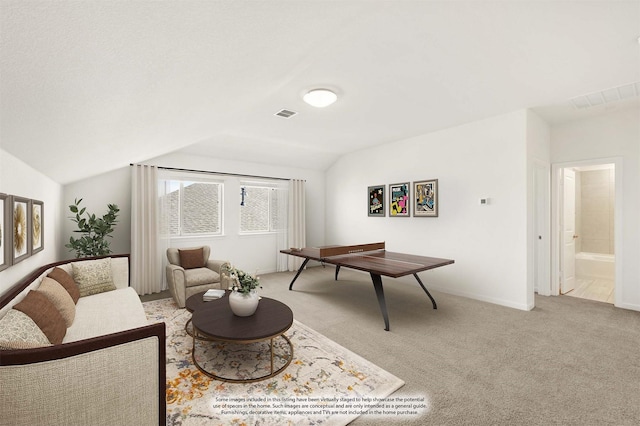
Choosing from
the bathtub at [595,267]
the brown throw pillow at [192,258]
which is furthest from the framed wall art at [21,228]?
the bathtub at [595,267]

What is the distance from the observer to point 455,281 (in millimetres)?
4535

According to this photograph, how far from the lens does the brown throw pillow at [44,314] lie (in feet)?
5.74

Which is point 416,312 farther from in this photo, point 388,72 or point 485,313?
point 388,72

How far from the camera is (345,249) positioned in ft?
15.2

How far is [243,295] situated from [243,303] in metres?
0.07

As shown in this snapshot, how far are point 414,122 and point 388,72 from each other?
1.75 m

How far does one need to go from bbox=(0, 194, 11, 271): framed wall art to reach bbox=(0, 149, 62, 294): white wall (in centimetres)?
8

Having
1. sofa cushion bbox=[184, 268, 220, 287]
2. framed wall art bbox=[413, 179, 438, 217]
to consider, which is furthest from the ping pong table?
sofa cushion bbox=[184, 268, 220, 287]

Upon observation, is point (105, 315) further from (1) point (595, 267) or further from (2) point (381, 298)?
(1) point (595, 267)

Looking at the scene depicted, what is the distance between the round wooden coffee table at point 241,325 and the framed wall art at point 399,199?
126 inches

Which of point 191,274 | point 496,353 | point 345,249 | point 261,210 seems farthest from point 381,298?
point 261,210

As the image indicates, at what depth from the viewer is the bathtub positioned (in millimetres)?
5340

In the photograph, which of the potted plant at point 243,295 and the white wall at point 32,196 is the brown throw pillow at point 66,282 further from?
the potted plant at point 243,295

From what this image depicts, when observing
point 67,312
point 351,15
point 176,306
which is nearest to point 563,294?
point 351,15
